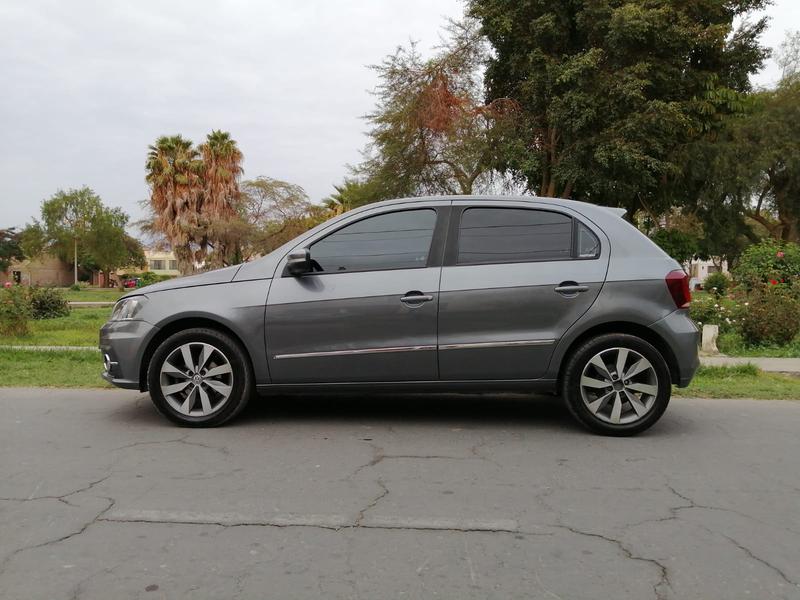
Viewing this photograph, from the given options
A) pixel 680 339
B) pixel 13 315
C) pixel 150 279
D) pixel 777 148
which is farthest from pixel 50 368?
pixel 150 279

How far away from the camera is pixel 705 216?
30.4 metres

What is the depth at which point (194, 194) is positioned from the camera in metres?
43.8

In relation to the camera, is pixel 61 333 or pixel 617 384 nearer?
pixel 617 384

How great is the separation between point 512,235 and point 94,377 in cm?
529

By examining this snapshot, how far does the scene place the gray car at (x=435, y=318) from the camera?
18.1ft

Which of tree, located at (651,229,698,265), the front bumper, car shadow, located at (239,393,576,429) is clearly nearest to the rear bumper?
car shadow, located at (239,393,576,429)

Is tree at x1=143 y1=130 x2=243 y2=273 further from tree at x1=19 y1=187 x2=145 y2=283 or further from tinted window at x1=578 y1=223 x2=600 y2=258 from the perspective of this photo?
tinted window at x1=578 y1=223 x2=600 y2=258

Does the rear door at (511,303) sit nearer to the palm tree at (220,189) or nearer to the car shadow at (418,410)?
the car shadow at (418,410)

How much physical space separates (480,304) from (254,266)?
186 centimetres

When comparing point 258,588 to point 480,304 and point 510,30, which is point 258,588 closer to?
point 480,304

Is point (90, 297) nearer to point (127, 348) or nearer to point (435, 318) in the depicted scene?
point (127, 348)

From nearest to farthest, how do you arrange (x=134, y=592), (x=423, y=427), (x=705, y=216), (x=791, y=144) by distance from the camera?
(x=134, y=592) → (x=423, y=427) → (x=791, y=144) → (x=705, y=216)

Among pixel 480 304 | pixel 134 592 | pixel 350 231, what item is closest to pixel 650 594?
pixel 134 592

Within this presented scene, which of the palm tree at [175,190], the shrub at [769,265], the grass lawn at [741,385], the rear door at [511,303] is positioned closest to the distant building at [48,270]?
the palm tree at [175,190]
